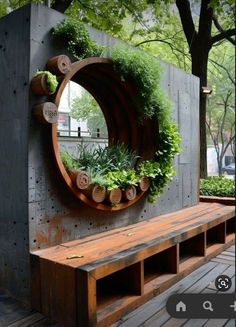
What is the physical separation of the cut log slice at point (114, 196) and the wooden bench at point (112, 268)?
278mm

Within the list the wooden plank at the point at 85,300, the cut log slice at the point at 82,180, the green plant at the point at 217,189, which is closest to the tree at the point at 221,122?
the green plant at the point at 217,189

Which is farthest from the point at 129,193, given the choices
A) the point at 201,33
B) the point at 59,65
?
the point at 201,33

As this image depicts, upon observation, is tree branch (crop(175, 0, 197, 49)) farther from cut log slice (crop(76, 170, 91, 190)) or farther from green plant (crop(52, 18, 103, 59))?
cut log slice (crop(76, 170, 91, 190))

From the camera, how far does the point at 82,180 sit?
223 cm

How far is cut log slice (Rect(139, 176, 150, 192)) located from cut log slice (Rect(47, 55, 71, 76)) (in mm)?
1131

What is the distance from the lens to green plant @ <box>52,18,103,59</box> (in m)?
2.21

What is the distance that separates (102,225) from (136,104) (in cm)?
111

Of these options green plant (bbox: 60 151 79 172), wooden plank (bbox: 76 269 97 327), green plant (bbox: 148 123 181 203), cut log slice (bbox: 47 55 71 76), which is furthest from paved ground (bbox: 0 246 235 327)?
cut log slice (bbox: 47 55 71 76)

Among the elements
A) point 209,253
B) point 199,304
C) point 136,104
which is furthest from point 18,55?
point 209,253

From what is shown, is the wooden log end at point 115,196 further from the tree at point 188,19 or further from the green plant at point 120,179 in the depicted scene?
the tree at point 188,19

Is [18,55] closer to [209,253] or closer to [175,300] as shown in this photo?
[175,300]

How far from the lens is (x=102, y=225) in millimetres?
2604

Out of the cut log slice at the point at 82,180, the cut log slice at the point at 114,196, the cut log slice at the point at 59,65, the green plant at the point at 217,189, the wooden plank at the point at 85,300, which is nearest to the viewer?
the wooden plank at the point at 85,300

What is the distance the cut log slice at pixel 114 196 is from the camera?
8.01ft
